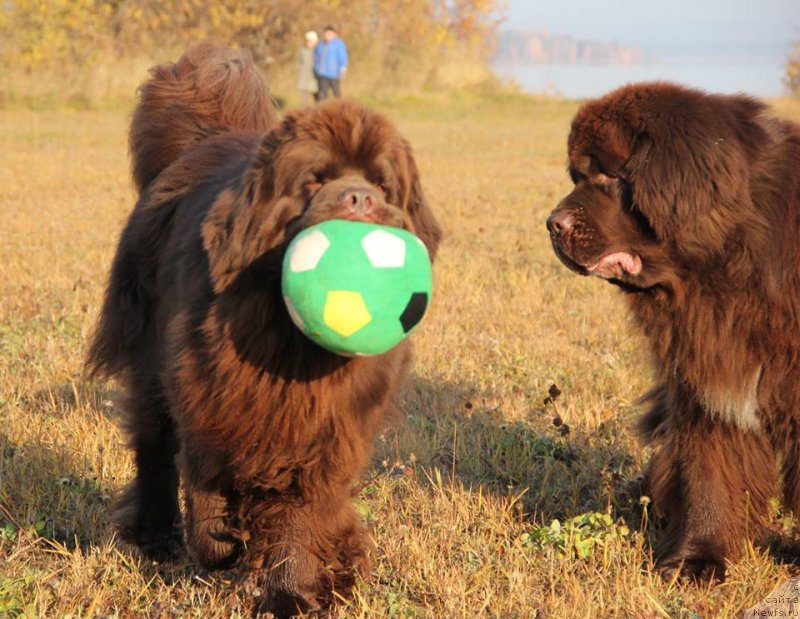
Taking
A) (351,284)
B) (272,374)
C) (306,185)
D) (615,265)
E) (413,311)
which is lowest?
(272,374)

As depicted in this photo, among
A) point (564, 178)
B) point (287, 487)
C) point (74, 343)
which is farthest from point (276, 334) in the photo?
point (564, 178)

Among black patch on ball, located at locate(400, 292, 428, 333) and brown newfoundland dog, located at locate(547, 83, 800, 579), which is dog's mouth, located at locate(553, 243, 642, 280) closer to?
brown newfoundland dog, located at locate(547, 83, 800, 579)

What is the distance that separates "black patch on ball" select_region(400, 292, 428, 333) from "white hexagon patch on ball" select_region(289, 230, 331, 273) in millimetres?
292

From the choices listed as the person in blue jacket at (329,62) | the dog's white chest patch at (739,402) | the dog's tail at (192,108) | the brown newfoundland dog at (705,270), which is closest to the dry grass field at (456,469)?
the brown newfoundland dog at (705,270)

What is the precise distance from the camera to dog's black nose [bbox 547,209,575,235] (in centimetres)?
354

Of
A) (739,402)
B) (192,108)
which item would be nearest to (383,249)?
(739,402)

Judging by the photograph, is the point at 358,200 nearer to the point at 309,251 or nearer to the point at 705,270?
the point at 309,251

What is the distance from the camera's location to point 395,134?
316 centimetres

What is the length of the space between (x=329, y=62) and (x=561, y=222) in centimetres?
1959

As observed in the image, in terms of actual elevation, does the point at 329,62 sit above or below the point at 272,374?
below

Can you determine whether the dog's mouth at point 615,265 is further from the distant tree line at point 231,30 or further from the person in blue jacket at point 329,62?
the distant tree line at point 231,30

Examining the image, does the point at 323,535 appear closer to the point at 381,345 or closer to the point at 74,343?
the point at 381,345

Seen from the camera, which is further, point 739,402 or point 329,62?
point 329,62

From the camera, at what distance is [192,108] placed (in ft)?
14.5
